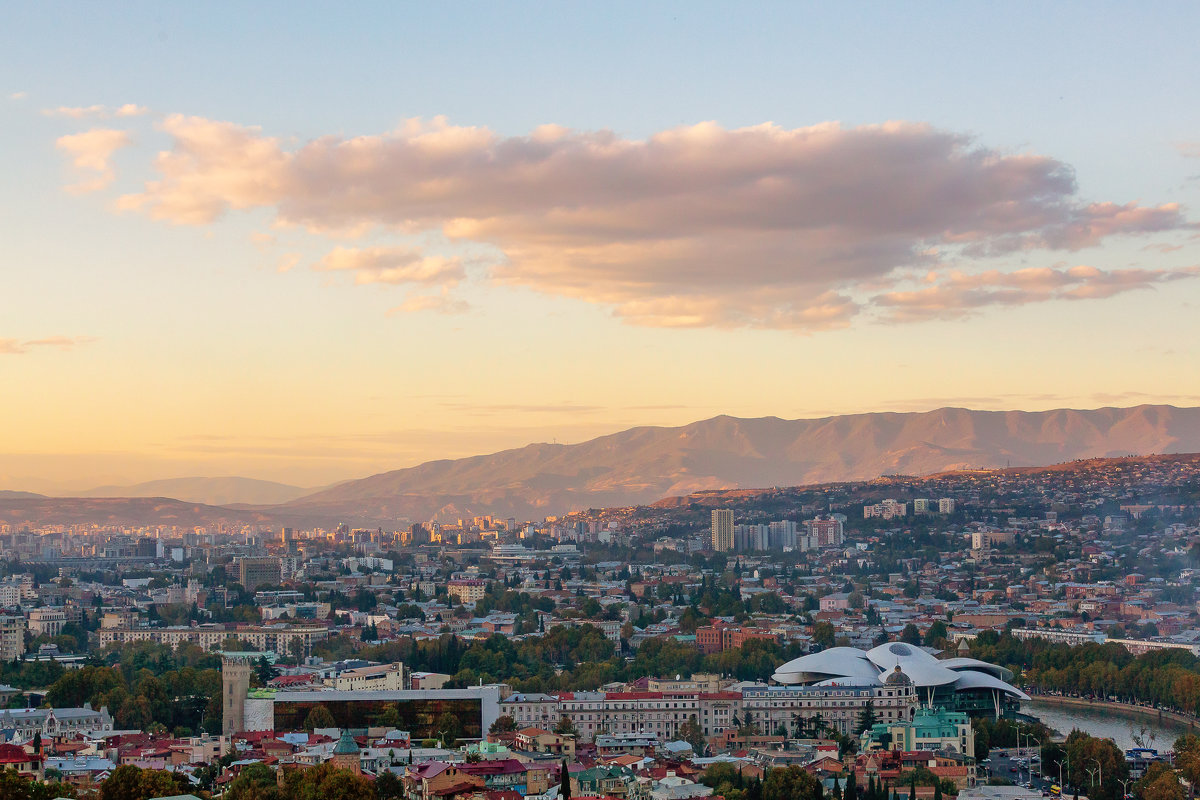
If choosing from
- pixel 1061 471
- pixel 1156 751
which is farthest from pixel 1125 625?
pixel 1061 471

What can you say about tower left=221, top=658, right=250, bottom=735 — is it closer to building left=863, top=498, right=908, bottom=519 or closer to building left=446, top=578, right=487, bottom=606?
building left=446, top=578, right=487, bottom=606

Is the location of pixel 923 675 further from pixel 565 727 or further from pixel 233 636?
pixel 233 636

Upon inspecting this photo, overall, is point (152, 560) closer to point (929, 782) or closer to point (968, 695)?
point (968, 695)

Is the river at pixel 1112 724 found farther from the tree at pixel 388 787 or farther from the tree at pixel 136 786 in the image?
the tree at pixel 136 786

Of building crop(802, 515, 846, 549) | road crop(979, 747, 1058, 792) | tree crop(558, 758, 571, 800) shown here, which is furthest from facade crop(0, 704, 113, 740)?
building crop(802, 515, 846, 549)

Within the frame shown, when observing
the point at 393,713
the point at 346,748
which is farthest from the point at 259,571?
the point at 346,748

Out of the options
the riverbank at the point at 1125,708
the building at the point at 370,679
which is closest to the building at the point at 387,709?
the building at the point at 370,679
